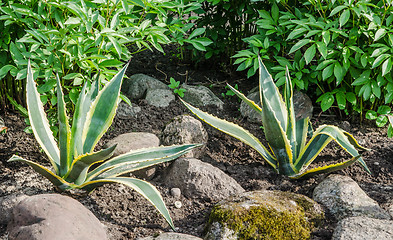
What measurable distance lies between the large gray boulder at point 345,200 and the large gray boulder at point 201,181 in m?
0.52

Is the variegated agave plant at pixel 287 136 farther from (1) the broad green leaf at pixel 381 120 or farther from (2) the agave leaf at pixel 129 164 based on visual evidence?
(1) the broad green leaf at pixel 381 120

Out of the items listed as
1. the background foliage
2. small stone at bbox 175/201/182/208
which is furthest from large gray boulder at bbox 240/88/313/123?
small stone at bbox 175/201/182/208

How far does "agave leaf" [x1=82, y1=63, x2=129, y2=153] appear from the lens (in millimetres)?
2740

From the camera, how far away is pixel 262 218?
96.1 inches

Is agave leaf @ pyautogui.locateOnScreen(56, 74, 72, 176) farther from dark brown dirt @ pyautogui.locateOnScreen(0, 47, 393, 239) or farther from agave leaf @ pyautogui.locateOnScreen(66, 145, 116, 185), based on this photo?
dark brown dirt @ pyautogui.locateOnScreen(0, 47, 393, 239)

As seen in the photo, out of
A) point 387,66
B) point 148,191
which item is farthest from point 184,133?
point 387,66

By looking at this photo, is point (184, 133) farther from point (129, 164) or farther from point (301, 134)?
point (301, 134)

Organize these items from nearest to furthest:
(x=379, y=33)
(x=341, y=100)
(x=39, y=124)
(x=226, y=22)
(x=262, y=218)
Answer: (x=262, y=218)
(x=39, y=124)
(x=379, y=33)
(x=341, y=100)
(x=226, y=22)

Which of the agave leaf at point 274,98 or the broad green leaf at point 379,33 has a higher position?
the broad green leaf at point 379,33

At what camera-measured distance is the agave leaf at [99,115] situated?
8.99 ft

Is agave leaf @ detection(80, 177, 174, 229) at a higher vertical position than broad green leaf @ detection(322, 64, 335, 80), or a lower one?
lower

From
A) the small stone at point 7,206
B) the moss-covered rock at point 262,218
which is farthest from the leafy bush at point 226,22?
the small stone at point 7,206

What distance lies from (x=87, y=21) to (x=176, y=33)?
3.90 feet

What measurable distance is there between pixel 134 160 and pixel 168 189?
0.35 m
